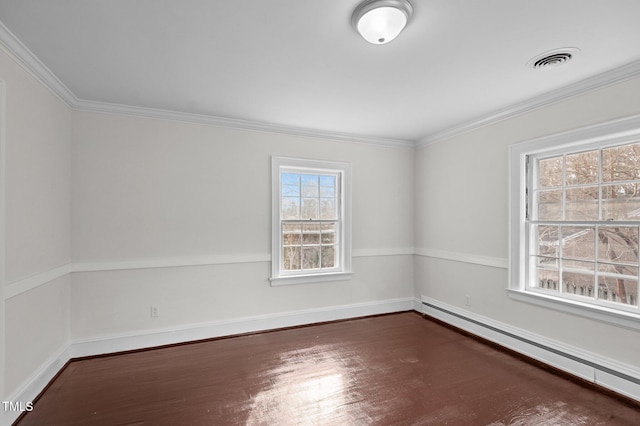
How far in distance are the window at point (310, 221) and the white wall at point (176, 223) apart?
13 centimetres

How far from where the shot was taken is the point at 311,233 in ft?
14.1

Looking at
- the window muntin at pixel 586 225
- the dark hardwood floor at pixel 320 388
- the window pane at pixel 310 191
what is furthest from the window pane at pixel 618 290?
the window pane at pixel 310 191

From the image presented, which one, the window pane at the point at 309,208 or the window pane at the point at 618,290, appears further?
the window pane at the point at 309,208

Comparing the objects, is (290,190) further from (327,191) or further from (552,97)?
(552,97)

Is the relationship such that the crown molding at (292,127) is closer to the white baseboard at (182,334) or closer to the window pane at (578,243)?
the window pane at (578,243)

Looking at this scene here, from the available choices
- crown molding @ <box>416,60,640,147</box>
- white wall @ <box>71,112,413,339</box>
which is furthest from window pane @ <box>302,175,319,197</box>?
crown molding @ <box>416,60,640,147</box>

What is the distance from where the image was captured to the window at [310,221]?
160 inches

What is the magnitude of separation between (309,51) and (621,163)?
269 cm

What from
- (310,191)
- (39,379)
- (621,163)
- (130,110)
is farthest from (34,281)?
(621,163)

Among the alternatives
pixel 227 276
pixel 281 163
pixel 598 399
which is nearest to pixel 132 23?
pixel 281 163

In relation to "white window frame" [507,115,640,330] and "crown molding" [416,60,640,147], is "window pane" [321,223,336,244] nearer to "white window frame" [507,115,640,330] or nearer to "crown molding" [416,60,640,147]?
"crown molding" [416,60,640,147]

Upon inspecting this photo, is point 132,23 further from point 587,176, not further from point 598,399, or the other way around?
point 598,399

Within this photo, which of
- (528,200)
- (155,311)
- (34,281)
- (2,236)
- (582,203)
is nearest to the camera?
(2,236)

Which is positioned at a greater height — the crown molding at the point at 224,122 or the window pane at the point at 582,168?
the crown molding at the point at 224,122
